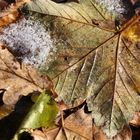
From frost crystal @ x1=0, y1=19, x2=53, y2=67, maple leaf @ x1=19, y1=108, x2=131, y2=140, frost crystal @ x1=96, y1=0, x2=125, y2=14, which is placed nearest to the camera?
maple leaf @ x1=19, y1=108, x2=131, y2=140

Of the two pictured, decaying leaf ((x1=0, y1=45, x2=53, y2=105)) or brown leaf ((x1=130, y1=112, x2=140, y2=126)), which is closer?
decaying leaf ((x1=0, y1=45, x2=53, y2=105))

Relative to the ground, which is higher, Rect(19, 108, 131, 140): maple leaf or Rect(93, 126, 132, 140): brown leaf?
Rect(19, 108, 131, 140): maple leaf

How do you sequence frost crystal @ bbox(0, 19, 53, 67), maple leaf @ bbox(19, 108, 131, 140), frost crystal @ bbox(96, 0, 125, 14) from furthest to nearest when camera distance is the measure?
1. frost crystal @ bbox(96, 0, 125, 14)
2. frost crystal @ bbox(0, 19, 53, 67)
3. maple leaf @ bbox(19, 108, 131, 140)

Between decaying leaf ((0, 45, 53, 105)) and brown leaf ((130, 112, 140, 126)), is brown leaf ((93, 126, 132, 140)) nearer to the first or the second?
brown leaf ((130, 112, 140, 126))

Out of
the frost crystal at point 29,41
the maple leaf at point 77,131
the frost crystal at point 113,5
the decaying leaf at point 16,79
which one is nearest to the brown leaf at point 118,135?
the maple leaf at point 77,131

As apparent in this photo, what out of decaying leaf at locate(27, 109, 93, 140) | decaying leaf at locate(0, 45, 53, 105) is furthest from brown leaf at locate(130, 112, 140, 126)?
decaying leaf at locate(0, 45, 53, 105)

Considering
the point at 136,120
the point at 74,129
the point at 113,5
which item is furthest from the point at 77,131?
the point at 113,5
